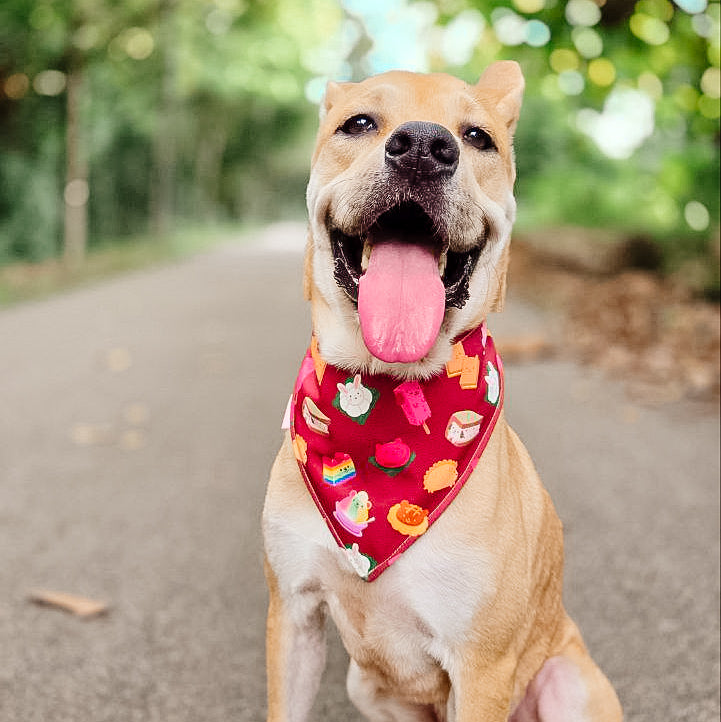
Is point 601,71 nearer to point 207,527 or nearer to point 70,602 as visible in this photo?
point 207,527

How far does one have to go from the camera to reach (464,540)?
2.38m

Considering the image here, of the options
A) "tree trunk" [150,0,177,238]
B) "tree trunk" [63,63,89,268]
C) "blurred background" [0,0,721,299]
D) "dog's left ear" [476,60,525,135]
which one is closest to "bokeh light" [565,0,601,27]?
"blurred background" [0,0,721,299]

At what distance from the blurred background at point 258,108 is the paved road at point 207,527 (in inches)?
131

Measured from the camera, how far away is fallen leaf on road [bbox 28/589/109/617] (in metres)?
3.82

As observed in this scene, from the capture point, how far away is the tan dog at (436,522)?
7.66 ft

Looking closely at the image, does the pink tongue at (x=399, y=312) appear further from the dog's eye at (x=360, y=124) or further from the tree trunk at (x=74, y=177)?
the tree trunk at (x=74, y=177)

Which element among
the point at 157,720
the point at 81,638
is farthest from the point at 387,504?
the point at 81,638

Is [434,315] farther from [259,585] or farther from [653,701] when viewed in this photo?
[259,585]

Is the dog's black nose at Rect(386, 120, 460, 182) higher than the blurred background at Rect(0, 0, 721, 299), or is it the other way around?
the dog's black nose at Rect(386, 120, 460, 182)

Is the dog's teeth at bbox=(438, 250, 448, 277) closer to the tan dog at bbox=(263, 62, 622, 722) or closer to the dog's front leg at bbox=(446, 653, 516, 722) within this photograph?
the tan dog at bbox=(263, 62, 622, 722)

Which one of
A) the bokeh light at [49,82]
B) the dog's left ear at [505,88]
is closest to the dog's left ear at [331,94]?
the dog's left ear at [505,88]

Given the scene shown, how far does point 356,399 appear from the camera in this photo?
2.53 metres

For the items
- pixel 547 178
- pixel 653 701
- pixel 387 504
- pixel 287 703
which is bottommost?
pixel 547 178

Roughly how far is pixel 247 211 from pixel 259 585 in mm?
49673
